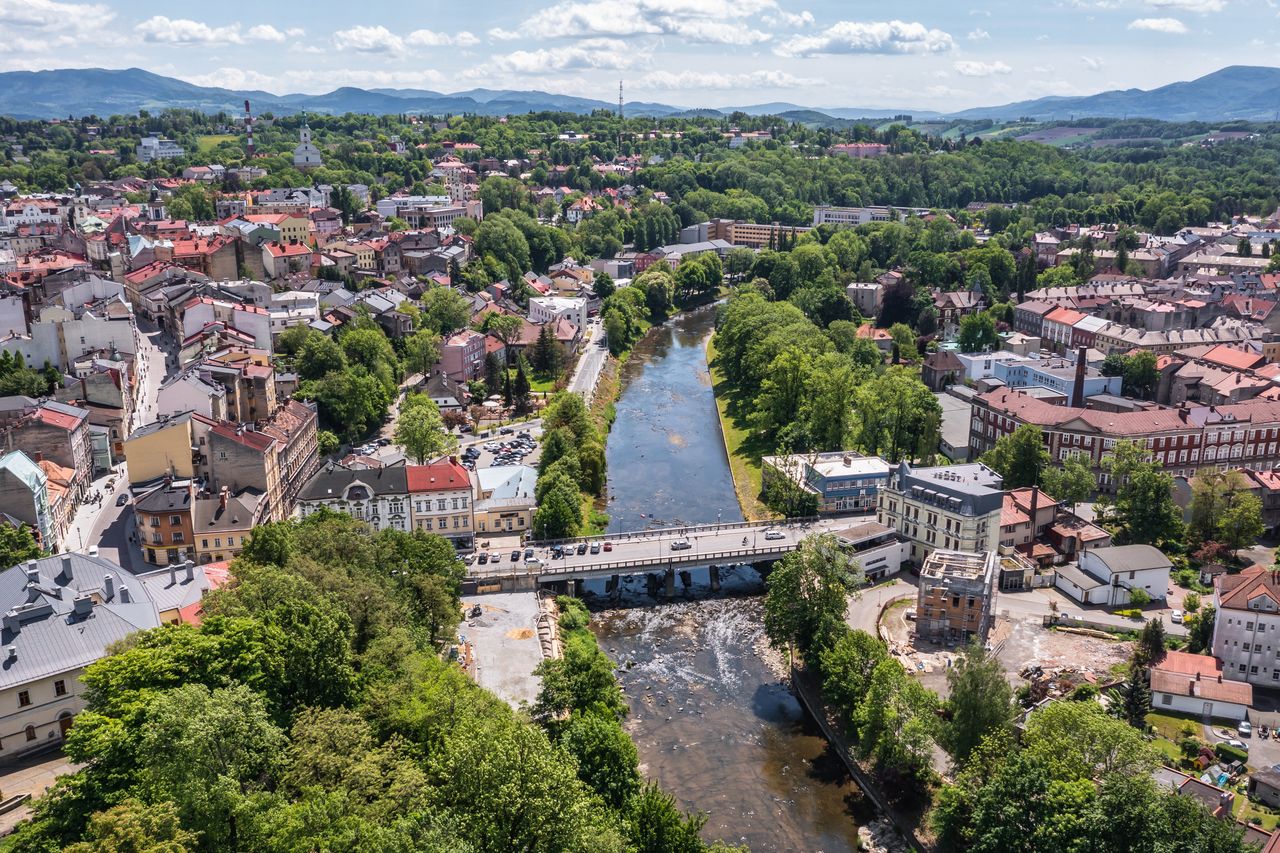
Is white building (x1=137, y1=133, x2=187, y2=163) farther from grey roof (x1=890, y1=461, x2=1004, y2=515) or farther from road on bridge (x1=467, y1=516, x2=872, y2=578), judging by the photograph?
grey roof (x1=890, y1=461, x2=1004, y2=515)

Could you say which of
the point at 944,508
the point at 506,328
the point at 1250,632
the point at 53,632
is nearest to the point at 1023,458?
the point at 944,508

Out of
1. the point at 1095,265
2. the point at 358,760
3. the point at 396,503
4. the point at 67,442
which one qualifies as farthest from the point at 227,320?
the point at 1095,265

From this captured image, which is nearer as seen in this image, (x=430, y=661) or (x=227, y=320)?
(x=430, y=661)

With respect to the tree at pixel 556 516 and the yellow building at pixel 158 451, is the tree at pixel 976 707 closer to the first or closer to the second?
the tree at pixel 556 516

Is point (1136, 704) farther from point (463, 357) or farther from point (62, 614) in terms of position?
point (463, 357)

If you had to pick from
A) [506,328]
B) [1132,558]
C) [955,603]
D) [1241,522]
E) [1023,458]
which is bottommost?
[955,603]

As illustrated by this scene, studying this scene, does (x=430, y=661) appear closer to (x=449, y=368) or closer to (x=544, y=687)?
(x=544, y=687)
